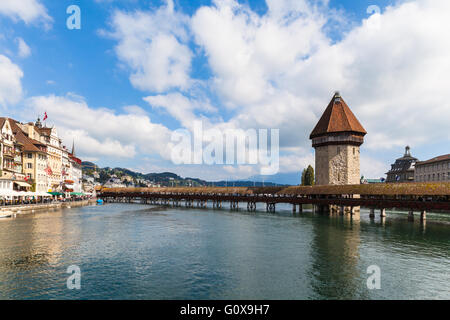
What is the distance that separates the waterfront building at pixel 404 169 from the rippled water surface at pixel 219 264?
8246 centimetres

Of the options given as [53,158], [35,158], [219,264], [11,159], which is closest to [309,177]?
[53,158]

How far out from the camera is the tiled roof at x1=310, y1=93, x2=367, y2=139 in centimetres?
5626

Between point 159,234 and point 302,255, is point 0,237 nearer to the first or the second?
point 159,234

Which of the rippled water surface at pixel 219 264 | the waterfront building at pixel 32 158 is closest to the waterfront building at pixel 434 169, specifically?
the rippled water surface at pixel 219 264

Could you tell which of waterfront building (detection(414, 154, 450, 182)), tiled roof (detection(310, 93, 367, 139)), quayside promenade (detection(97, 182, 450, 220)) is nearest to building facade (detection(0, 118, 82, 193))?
quayside promenade (detection(97, 182, 450, 220))

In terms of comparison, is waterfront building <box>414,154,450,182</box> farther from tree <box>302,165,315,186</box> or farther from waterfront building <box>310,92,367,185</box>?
waterfront building <box>310,92,367,185</box>

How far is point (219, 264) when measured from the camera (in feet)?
56.8

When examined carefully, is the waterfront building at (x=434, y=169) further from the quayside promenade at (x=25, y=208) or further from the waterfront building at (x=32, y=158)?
the waterfront building at (x=32, y=158)

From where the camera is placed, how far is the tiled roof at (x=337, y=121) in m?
56.3

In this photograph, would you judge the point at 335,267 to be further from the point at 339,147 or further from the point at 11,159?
the point at 11,159

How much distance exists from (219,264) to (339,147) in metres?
46.3

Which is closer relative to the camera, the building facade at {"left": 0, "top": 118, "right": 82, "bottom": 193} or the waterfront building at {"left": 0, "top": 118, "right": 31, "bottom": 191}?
the waterfront building at {"left": 0, "top": 118, "right": 31, "bottom": 191}

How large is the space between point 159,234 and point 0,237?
13.6 metres

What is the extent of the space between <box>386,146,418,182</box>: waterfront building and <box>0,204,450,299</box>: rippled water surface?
82.5m
